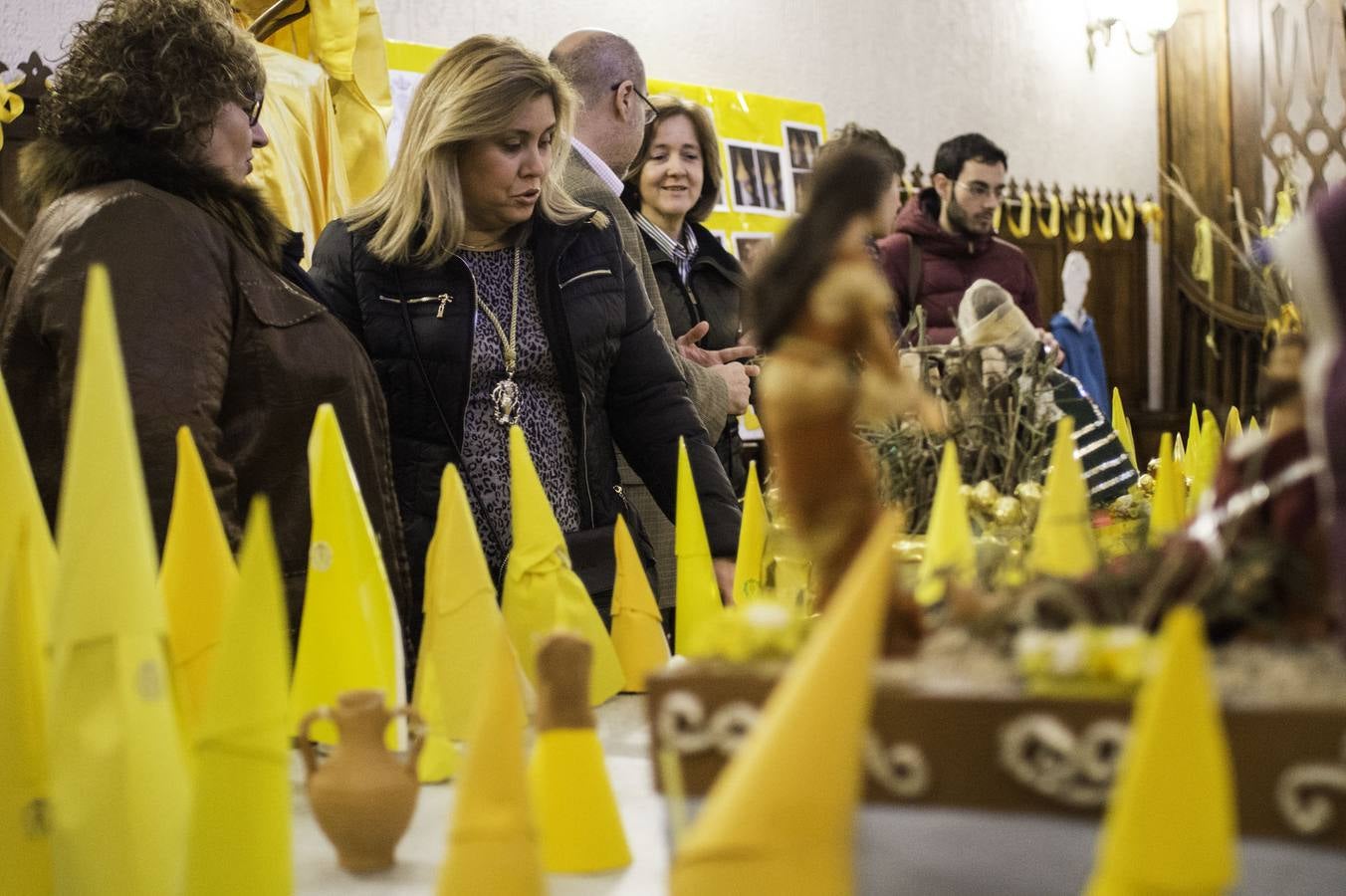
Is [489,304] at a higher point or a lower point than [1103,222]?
lower

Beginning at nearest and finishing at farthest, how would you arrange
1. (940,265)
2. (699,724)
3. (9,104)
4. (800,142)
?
(699,724), (9,104), (940,265), (800,142)

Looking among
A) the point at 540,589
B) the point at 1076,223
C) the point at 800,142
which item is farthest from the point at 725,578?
the point at 1076,223

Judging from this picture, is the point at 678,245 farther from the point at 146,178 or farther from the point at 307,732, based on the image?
the point at 307,732

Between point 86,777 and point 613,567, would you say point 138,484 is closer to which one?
point 86,777

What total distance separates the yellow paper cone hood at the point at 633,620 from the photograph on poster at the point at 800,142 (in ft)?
14.3

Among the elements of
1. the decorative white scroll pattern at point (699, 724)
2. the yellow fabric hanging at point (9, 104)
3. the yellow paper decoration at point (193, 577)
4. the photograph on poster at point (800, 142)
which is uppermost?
the photograph on poster at point (800, 142)

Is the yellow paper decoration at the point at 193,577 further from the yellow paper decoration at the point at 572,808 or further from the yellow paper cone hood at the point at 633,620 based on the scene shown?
the yellow paper cone hood at the point at 633,620

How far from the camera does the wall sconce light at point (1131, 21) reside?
7.76 metres

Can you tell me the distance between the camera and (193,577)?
1180 millimetres

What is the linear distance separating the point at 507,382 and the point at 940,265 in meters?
2.38

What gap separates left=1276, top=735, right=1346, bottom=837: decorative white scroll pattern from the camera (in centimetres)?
66

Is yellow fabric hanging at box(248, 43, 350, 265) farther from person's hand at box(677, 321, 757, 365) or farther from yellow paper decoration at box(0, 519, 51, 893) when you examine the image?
yellow paper decoration at box(0, 519, 51, 893)

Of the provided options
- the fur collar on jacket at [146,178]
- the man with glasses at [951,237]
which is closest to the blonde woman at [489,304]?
the fur collar on jacket at [146,178]

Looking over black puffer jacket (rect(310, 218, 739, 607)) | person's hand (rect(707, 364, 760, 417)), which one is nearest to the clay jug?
black puffer jacket (rect(310, 218, 739, 607))
